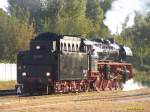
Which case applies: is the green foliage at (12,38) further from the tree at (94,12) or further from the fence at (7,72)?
the tree at (94,12)

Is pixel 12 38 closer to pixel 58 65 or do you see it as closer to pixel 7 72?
pixel 7 72

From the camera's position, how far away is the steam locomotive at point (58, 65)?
31.8 metres

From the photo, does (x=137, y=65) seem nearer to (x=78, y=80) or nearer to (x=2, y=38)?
(x=2, y=38)

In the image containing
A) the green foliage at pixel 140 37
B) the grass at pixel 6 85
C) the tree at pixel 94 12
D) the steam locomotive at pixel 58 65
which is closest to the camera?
the steam locomotive at pixel 58 65

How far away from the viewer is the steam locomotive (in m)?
31.8

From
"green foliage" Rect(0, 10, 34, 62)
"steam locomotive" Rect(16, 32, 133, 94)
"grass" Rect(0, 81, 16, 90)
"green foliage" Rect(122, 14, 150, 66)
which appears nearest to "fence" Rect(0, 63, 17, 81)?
"grass" Rect(0, 81, 16, 90)

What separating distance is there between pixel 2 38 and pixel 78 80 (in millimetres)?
23352

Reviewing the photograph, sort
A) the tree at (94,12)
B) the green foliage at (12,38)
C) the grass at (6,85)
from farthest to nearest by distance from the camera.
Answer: the tree at (94,12) → the green foliage at (12,38) → the grass at (6,85)

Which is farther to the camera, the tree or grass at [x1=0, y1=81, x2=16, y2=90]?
the tree

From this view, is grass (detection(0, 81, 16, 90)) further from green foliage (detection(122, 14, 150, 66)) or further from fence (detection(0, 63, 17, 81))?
green foliage (detection(122, 14, 150, 66))

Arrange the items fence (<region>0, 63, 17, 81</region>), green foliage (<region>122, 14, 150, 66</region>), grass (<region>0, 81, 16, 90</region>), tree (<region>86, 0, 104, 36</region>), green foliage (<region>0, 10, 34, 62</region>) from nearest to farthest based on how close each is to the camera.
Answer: grass (<region>0, 81, 16, 90</region>) → fence (<region>0, 63, 17, 81</region>) → green foliage (<region>0, 10, 34, 62</region>) → green foliage (<region>122, 14, 150, 66</region>) → tree (<region>86, 0, 104, 36</region>)

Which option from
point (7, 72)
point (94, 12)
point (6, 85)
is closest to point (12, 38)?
point (7, 72)

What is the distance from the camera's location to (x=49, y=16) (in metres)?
77.2

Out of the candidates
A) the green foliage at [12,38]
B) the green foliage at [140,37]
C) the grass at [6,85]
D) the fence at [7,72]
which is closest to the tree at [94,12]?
the green foliage at [140,37]
